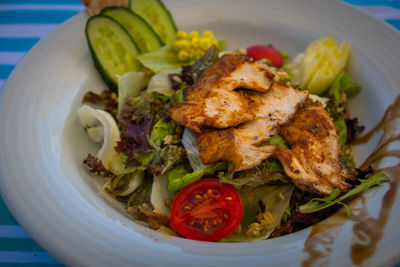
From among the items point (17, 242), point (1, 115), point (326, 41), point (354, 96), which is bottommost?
point (17, 242)

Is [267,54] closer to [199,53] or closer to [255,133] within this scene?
[199,53]

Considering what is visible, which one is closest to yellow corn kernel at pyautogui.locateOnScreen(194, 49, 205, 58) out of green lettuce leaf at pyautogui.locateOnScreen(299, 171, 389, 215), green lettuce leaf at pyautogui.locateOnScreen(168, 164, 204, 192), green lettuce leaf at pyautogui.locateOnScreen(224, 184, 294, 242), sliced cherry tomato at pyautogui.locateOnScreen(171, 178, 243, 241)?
green lettuce leaf at pyautogui.locateOnScreen(168, 164, 204, 192)

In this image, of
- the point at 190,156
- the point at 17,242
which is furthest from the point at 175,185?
the point at 17,242

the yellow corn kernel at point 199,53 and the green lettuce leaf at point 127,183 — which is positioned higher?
the yellow corn kernel at point 199,53

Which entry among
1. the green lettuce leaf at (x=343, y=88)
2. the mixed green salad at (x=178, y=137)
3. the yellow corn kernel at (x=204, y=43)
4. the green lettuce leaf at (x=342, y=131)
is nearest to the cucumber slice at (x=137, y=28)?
the mixed green salad at (x=178, y=137)

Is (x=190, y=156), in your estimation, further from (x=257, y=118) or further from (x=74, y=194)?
(x=74, y=194)

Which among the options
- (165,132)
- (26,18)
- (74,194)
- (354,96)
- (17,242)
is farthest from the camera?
(26,18)

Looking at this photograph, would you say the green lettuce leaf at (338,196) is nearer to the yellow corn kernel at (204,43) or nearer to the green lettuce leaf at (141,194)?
the green lettuce leaf at (141,194)

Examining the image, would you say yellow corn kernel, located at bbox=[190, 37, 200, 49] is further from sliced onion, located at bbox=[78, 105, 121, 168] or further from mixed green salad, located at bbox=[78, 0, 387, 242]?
sliced onion, located at bbox=[78, 105, 121, 168]
